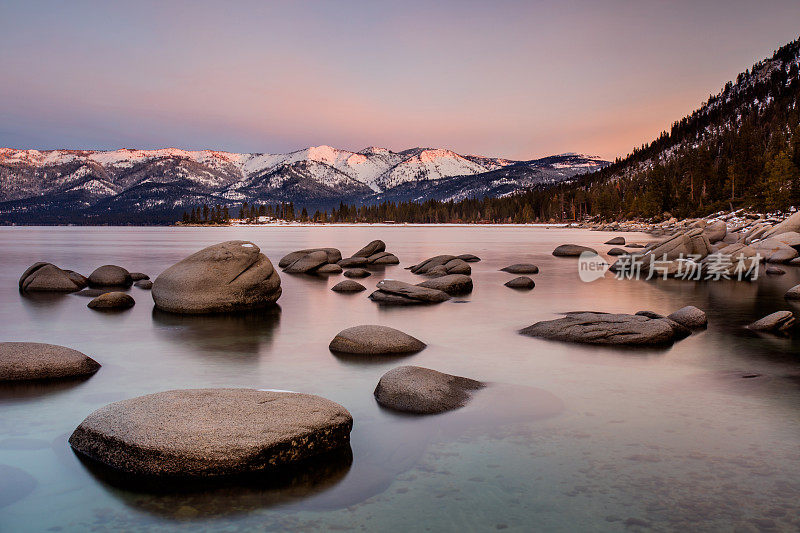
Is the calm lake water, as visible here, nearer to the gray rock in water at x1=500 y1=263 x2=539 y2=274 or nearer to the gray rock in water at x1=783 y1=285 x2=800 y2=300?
the gray rock in water at x1=783 y1=285 x2=800 y2=300

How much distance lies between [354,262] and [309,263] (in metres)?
4.64

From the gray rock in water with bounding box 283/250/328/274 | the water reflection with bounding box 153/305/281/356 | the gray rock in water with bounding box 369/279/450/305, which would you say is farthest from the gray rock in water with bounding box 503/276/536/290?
the gray rock in water with bounding box 283/250/328/274

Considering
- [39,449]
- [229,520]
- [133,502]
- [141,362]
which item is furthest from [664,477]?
[141,362]

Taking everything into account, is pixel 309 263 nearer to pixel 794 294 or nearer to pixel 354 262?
pixel 354 262

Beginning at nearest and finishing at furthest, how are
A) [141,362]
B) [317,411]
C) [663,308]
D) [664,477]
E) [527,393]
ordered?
[664,477]
[317,411]
[527,393]
[141,362]
[663,308]

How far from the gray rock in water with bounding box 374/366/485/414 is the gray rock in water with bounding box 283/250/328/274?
25706mm

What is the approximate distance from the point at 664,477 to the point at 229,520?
499cm

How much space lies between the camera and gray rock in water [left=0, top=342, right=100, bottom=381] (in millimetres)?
10461

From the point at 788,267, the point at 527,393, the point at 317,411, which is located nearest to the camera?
the point at 317,411

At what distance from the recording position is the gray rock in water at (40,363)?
34.3 feet

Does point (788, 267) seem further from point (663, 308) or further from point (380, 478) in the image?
point (380, 478)

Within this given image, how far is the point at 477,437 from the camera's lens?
304 inches

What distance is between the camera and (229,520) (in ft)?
18.1

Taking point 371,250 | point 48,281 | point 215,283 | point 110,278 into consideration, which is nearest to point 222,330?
point 215,283
